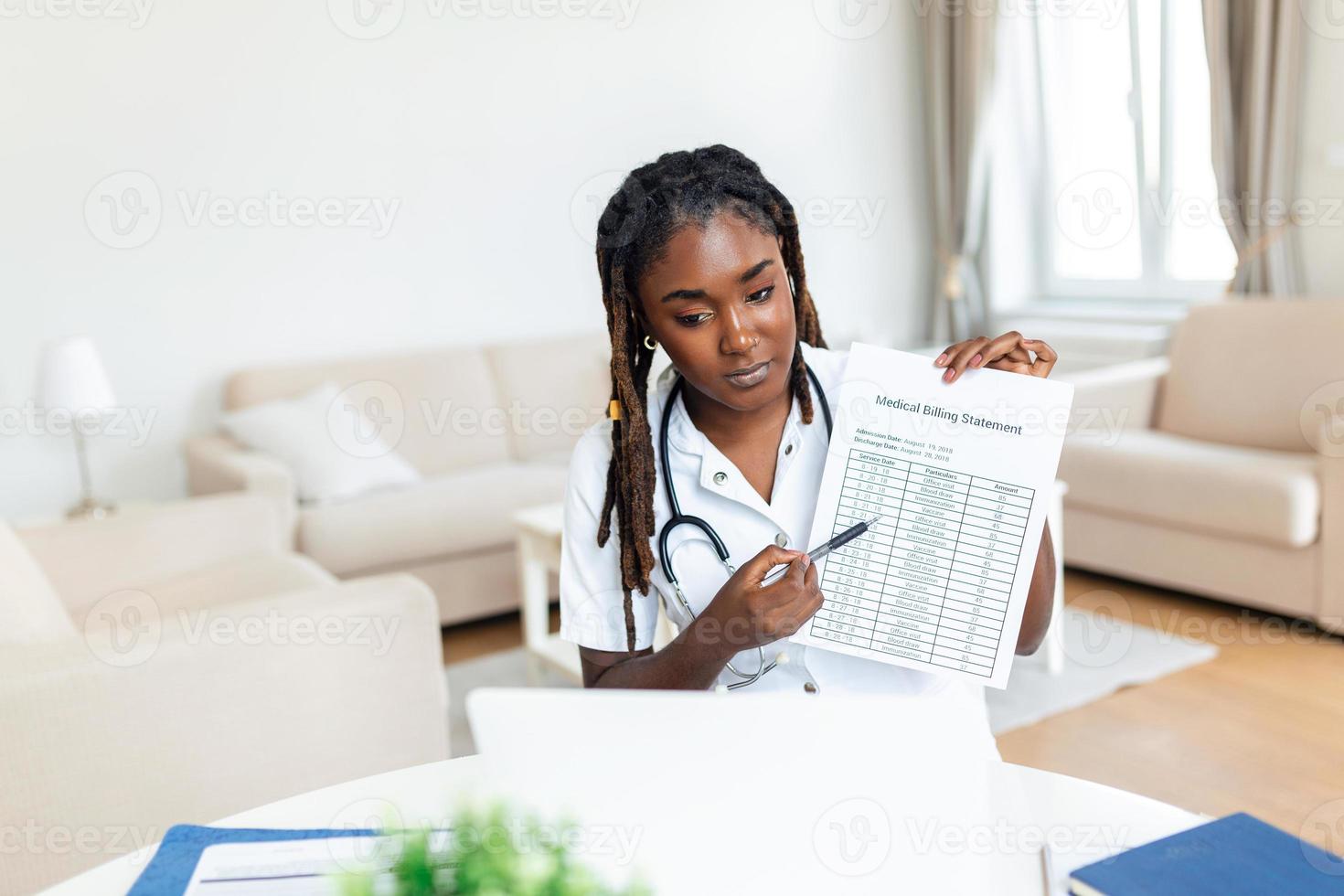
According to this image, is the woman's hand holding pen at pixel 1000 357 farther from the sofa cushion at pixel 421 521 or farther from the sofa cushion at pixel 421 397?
the sofa cushion at pixel 421 397

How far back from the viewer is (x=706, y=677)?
121 cm

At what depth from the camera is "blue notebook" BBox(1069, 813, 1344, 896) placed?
781 millimetres

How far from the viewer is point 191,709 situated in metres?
1.80

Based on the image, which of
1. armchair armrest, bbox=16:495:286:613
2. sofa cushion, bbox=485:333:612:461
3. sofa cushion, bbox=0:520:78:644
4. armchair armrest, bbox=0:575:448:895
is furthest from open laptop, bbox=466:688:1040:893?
sofa cushion, bbox=485:333:612:461

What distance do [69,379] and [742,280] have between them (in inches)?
110

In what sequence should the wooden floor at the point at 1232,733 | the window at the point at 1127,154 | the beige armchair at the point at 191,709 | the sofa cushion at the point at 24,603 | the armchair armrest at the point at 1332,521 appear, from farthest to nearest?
the window at the point at 1127,154
the armchair armrest at the point at 1332,521
the wooden floor at the point at 1232,733
the sofa cushion at the point at 24,603
the beige armchair at the point at 191,709

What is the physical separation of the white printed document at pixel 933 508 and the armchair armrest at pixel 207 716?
1009 millimetres

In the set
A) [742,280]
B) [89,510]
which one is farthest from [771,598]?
[89,510]

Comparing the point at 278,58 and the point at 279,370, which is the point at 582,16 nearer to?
the point at 278,58

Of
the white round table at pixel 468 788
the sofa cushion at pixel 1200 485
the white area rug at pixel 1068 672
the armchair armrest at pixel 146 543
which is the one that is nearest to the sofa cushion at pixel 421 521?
the armchair armrest at pixel 146 543

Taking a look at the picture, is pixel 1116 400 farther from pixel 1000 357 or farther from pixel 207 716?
pixel 207 716

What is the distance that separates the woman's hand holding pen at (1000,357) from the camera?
1147mm

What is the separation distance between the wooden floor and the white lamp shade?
2661mm

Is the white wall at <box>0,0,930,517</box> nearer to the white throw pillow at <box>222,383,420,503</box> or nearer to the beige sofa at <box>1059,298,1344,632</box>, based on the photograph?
→ the white throw pillow at <box>222,383,420,503</box>
